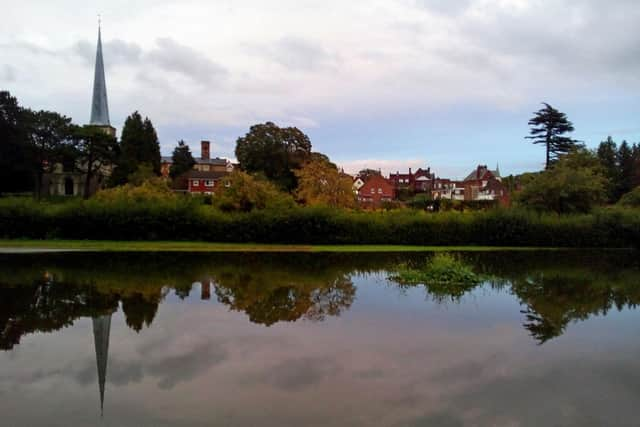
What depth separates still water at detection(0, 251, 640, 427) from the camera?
20.9 feet

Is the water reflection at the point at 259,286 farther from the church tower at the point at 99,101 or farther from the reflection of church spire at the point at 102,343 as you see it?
the church tower at the point at 99,101

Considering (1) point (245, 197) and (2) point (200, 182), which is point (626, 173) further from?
(1) point (245, 197)

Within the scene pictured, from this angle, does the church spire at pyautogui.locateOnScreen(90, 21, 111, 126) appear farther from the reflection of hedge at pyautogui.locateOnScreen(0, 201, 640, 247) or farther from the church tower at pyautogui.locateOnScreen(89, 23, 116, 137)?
the reflection of hedge at pyautogui.locateOnScreen(0, 201, 640, 247)

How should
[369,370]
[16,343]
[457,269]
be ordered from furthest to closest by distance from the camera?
1. [457,269]
2. [16,343]
3. [369,370]

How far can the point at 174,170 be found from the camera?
9106 cm

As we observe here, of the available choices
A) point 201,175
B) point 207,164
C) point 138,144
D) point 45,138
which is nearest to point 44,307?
point 45,138

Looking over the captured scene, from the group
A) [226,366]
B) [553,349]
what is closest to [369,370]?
[226,366]

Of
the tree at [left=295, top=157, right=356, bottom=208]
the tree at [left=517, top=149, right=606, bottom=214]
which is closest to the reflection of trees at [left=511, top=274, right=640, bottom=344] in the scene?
the tree at [left=517, top=149, right=606, bottom=214]

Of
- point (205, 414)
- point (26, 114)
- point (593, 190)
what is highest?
point (26, 114)

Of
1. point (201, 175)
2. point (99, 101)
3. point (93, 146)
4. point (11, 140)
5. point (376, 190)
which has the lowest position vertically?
point (376, 190)

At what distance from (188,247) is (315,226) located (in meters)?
8.01

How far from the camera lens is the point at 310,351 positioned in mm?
8891

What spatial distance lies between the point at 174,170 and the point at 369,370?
88050 millimetres

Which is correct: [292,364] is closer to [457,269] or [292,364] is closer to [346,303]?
[346,303]
